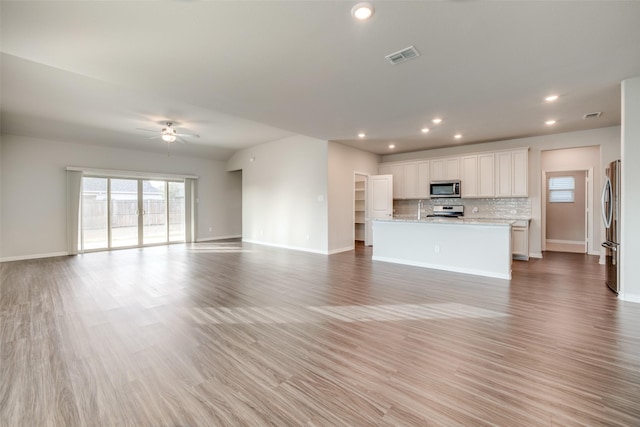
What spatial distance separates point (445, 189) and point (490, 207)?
3.86 ft

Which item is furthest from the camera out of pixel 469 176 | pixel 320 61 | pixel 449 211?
pixel 449 211

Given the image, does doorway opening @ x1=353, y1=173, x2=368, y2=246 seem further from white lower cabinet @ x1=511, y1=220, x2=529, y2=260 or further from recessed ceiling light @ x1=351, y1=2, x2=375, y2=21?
recessed ceiling light @ x1=351, y1=2, x2=375, y2=21

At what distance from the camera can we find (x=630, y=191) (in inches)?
133

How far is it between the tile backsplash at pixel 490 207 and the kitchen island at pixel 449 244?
2225 mm

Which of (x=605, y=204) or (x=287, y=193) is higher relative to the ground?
(x=287, y=193)

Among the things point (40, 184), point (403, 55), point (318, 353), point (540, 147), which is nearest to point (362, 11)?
point (403, 55)

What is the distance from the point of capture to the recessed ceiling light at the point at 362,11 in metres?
2.03

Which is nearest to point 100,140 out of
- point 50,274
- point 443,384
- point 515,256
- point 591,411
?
point 50,274

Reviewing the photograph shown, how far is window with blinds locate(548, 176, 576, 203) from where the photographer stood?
26.5 feet

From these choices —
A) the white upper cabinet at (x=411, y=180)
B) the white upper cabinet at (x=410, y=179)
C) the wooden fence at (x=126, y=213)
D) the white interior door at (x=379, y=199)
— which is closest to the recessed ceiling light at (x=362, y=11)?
the white interior door at (x=379, y=199)

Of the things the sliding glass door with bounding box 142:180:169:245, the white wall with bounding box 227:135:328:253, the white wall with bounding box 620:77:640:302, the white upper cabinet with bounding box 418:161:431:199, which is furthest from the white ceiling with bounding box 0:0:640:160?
the sliding glass door with bounding box 142:180:169:245

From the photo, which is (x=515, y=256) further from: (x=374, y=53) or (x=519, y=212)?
(x=374, y=53)

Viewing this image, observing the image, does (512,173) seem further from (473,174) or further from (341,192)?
(341,192)

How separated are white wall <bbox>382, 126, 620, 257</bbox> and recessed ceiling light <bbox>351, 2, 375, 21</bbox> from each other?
6.00m
